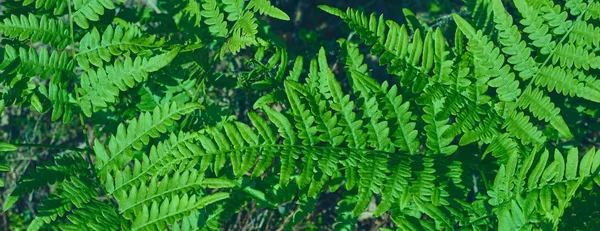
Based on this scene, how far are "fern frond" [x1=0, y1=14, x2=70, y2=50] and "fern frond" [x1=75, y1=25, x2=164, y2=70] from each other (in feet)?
0.30

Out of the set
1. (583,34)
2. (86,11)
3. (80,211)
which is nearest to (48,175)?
(80,211)

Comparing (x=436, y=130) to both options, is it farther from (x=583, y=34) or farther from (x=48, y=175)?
(x=48, y=175)

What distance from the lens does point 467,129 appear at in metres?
2.16

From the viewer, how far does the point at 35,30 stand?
7.43 ft

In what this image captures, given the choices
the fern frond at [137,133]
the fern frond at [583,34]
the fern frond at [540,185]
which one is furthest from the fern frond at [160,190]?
the fern frond at [583,34]

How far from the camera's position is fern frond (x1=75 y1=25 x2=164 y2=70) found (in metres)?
2.25

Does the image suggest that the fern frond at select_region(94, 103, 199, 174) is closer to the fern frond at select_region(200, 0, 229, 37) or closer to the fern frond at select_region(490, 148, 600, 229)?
the fern frond at select_region(200, 0, 229, 37)

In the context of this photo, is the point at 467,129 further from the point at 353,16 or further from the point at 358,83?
the point at 353,16

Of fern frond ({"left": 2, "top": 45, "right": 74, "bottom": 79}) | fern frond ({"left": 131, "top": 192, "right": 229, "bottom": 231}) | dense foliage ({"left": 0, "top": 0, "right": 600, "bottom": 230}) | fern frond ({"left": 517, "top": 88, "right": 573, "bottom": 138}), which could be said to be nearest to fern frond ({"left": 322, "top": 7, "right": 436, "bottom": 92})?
dense foliage ({"left": 0, "top": 0, "right": 600, "bottom": 230})

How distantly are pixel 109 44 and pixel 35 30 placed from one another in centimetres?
26

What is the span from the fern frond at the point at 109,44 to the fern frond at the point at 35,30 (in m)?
0.09

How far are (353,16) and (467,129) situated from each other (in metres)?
0.55

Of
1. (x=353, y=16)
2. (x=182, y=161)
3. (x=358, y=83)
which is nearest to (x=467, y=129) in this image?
(x=358, y=83)

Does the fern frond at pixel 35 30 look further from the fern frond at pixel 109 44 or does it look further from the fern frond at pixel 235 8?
the fern frond at pixel 235 8
